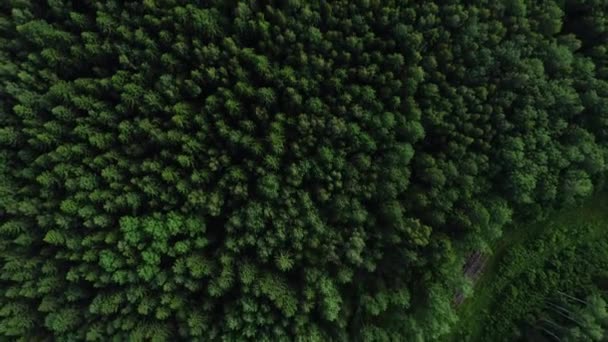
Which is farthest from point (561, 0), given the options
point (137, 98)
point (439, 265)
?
point (137, 98)

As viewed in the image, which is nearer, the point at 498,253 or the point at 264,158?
the point at 264,158

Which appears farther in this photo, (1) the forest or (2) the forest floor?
(2) the forest floor

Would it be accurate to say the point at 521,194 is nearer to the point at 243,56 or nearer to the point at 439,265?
the point at 439,265

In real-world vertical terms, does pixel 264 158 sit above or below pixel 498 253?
above
